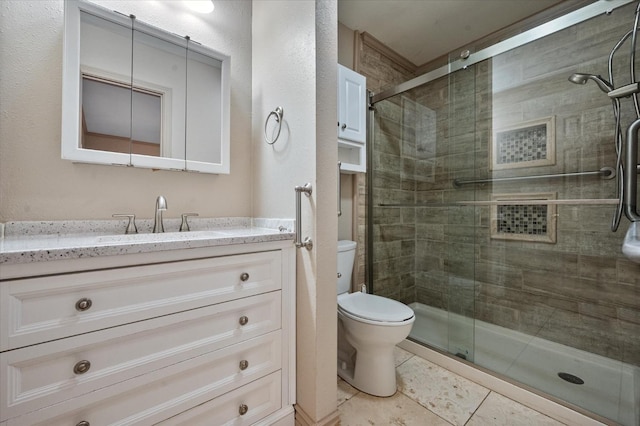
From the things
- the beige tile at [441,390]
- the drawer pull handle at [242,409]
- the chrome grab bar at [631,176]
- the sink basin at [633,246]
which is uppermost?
the chrome grab bar at [631,176]

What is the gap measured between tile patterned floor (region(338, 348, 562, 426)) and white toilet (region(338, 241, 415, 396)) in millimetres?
68

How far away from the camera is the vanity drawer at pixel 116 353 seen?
66cm

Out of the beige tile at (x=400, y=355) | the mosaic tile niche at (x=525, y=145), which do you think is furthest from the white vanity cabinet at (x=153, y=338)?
the mosaic tile niche at (x=525, y=145)

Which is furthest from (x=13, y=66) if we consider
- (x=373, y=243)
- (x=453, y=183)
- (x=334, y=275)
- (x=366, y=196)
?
(x=453, y=183)

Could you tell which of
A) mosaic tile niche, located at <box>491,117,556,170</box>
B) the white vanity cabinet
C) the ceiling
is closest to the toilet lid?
the white vanity cabinet

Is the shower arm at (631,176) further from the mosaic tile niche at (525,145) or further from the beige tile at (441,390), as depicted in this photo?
the beige tile at (441,390)

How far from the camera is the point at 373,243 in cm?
225

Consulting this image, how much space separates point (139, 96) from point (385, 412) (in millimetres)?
2049

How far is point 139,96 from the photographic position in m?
1.27

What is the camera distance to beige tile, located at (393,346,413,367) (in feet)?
5.80

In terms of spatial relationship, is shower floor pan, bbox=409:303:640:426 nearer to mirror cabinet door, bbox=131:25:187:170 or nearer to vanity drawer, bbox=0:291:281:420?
vanity drawer, bbox=0:291:281:420

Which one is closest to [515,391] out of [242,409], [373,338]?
[373,338]

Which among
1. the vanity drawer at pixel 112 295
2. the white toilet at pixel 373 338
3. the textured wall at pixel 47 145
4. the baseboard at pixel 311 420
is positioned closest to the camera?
the vanity drawer at pixel 112 295

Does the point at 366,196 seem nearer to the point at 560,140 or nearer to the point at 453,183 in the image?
the point at 453,183
